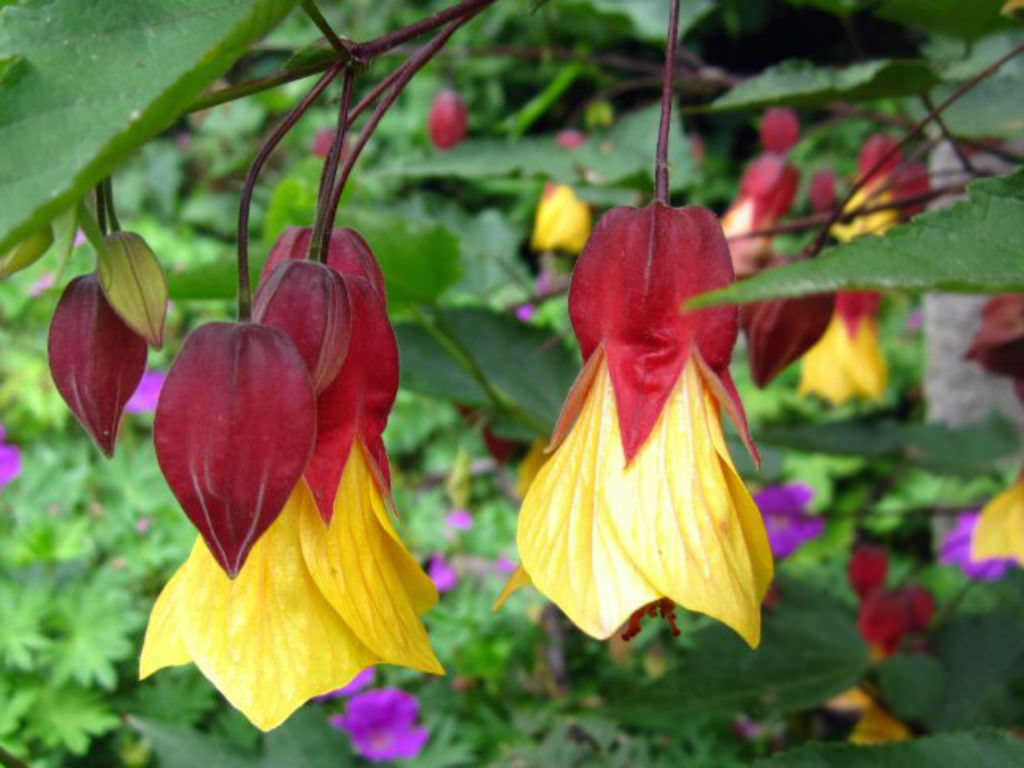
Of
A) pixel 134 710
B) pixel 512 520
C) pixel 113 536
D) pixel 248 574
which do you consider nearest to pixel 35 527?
pixel 113 536

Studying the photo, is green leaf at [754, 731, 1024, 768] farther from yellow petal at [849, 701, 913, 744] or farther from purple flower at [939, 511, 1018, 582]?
purple flower at [939, 511, 1018, 582]

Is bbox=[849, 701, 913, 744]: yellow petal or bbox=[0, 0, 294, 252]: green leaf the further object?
bbox=[849, 701, 913, 744]: yellow petal

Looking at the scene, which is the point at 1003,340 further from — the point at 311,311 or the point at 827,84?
the point at 311,311

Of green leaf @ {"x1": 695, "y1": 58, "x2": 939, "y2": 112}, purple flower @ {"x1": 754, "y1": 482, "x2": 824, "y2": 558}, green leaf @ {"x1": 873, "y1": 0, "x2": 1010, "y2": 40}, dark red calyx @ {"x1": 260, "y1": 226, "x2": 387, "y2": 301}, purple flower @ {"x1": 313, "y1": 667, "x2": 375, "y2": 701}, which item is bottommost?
purple flower @ {"x1": 313, "y1": 667, "x2": 375, "y2": 701}

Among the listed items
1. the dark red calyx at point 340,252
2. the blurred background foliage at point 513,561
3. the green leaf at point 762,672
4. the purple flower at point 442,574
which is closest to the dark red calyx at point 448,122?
the blurred background foliage at point 513,561

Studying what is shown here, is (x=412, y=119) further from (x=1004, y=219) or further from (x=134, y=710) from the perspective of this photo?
(x=1004, y=219)

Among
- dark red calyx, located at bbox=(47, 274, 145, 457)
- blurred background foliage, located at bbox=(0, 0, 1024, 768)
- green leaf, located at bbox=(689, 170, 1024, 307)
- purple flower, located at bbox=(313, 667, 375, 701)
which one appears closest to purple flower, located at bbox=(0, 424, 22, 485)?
blurred background foliage, located at bbox=(0, 0, 1024, 768)

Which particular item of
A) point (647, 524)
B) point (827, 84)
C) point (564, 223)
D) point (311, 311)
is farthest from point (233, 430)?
point (564, 223)
